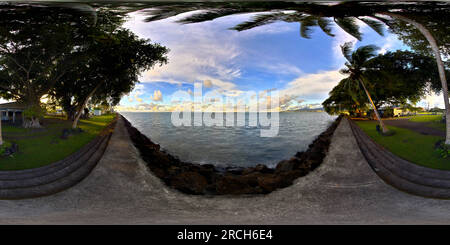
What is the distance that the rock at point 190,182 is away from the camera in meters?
1.23

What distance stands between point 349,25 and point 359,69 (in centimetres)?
39

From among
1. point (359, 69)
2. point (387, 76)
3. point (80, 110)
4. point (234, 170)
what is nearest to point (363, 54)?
point (359, 69)

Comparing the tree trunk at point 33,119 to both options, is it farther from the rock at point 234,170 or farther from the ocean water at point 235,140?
the rock at point 234,170

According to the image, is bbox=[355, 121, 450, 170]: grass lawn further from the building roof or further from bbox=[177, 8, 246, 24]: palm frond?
the building roof

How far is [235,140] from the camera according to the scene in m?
1.56

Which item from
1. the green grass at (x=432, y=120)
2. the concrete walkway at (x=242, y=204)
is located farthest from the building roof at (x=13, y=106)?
the green grass at (x=432, y=120)

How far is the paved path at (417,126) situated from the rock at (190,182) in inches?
57.1

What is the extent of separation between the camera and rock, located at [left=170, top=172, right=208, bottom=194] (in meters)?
1.23

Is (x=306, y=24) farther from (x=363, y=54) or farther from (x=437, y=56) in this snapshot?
(x=437, y=56)

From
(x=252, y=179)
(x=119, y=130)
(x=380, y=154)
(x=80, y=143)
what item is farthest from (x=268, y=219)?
(x=80, y=143)

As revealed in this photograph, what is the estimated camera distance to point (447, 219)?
44.6 inches

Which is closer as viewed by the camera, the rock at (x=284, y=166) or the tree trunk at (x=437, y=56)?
the tree trunk at (x=437, y=56)

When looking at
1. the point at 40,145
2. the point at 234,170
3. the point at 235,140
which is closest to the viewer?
the point at 40,145

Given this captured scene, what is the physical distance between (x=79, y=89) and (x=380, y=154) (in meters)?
2.31
